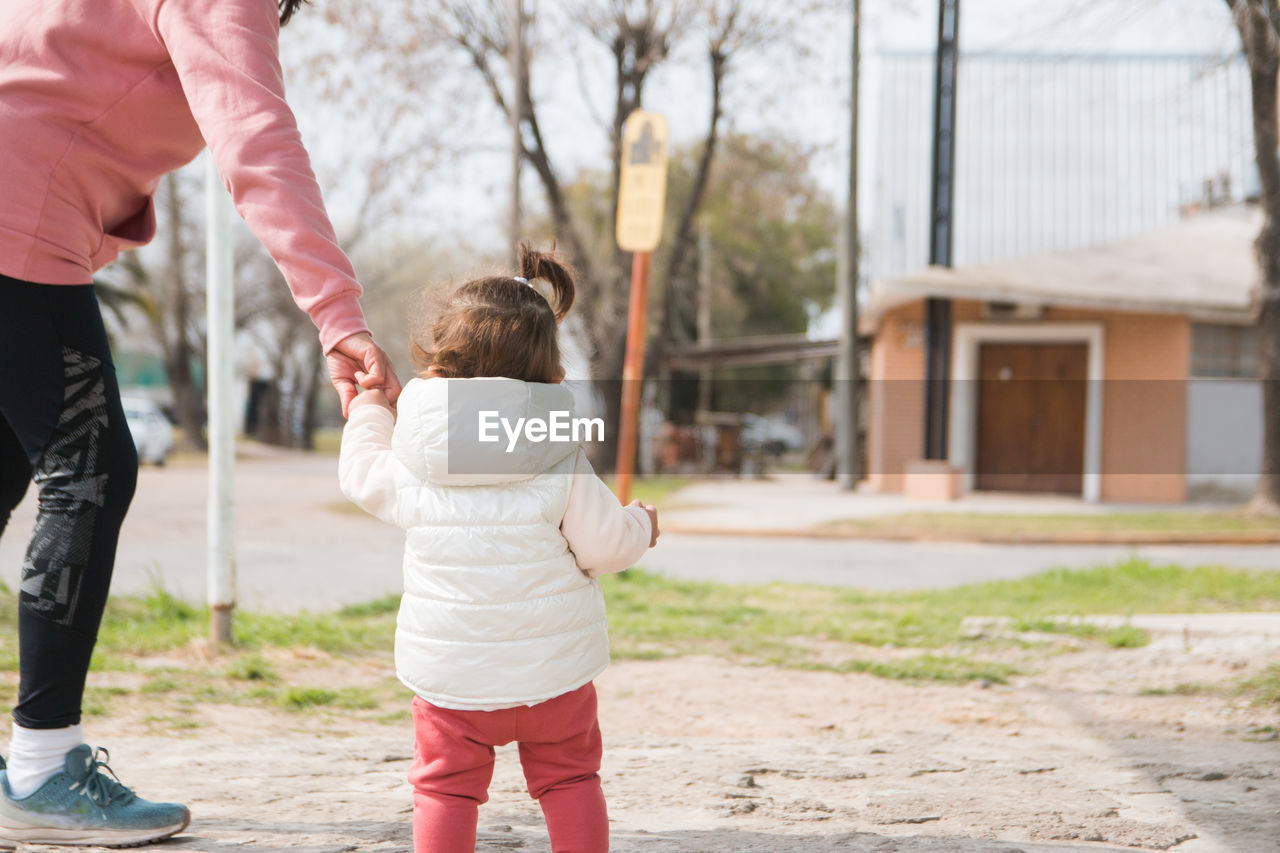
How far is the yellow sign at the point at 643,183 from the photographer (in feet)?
21.3

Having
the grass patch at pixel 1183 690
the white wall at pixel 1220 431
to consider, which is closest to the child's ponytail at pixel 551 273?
the grass patch at pixel 1183 690

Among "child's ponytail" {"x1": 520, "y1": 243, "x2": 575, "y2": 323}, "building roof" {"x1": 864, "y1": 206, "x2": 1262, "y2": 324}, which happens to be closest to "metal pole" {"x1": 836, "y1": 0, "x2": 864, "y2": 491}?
"building roof" {"x1": 864, "y1": 206, "x2": 1262, "y2": 324}

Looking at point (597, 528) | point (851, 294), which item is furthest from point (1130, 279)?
point (597, 528)

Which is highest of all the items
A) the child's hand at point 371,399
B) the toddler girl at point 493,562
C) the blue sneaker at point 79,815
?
the child's hand at point 371,399

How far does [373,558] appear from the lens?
8.52 metres

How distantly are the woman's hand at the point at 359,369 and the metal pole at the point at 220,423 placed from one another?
2286 mm

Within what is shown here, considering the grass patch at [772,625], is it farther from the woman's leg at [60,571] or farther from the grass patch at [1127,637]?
the woman's leg at [60,571]

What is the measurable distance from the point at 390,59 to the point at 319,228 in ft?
53.9

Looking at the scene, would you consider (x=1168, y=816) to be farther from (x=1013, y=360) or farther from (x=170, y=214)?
(x=170, y=214)

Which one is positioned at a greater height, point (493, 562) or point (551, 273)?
point (551, 273)

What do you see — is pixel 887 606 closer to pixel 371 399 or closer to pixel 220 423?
pixel 220 423

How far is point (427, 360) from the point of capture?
198 centimetres

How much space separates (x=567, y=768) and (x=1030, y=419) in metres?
16.6

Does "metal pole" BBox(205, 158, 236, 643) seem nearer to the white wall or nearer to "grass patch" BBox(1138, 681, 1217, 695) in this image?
"grass patch" BBox(1138, 681, 1217, 695)
